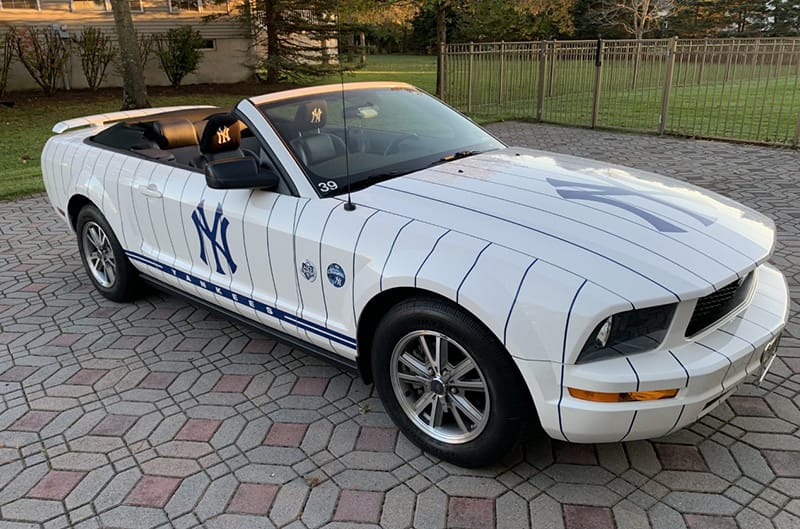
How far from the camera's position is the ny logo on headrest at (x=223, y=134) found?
152 inches

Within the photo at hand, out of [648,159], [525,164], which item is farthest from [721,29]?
[525,164]

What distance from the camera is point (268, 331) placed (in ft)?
11.5

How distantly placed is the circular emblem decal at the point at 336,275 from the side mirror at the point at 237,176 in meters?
0.62

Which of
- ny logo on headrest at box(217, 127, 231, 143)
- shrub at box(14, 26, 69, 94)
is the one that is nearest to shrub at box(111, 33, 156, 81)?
shrub at box(14, 26, 69, 94)

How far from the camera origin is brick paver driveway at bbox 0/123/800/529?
8.38 ft

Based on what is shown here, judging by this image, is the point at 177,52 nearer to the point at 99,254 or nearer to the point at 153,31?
the point at 153,31

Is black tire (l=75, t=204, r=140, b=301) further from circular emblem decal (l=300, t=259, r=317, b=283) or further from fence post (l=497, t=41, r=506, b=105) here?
fence post (l=497, t=41, r=506, b=105)

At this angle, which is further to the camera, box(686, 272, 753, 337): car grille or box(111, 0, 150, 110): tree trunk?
box(111, 0, 150, 110): tree trunk

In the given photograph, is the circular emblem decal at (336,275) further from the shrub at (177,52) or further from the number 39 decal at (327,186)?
the shrub at (177,52)

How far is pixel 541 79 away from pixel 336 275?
12406mm

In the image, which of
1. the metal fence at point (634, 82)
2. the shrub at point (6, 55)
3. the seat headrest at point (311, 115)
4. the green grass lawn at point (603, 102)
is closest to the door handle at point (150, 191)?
the seat headrest at point (311, 115)

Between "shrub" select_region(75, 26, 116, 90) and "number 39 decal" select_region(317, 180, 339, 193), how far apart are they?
20.5 m

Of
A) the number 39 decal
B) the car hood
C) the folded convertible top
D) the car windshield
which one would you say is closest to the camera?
the car hood

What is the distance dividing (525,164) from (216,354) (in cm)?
226
